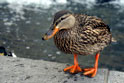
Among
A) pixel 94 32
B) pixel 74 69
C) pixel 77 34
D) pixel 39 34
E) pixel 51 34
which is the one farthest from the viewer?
pixel 39 34

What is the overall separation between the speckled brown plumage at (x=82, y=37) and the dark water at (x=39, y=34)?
209 cm

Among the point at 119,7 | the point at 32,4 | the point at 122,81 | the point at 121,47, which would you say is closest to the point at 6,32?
the point at 121,47

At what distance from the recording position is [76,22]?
317cm

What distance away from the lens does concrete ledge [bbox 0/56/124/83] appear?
3.00m

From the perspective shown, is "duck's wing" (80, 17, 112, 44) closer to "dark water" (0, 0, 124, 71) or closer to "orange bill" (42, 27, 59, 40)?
"orange bill" (42, 27, 59, 40)

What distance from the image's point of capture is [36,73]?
10.4 feet

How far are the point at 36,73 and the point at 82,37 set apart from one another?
796 mm

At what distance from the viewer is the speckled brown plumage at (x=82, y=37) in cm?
306

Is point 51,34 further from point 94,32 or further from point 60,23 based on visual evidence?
point 94,32

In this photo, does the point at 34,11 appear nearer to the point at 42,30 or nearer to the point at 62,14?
the point at 42,30

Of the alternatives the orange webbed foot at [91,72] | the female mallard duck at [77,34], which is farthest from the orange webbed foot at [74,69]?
the orange webbed foot at [91,72]

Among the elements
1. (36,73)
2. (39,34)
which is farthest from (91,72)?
(39,34)

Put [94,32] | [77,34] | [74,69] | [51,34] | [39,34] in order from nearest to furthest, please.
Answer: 1. [51,34]
2. [77,34]
3. [94,32]
4. [74,69]
5. [39,34]

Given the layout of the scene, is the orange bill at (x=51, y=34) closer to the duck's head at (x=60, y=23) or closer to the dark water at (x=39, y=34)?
the duck's head at (x=60, y=23)
